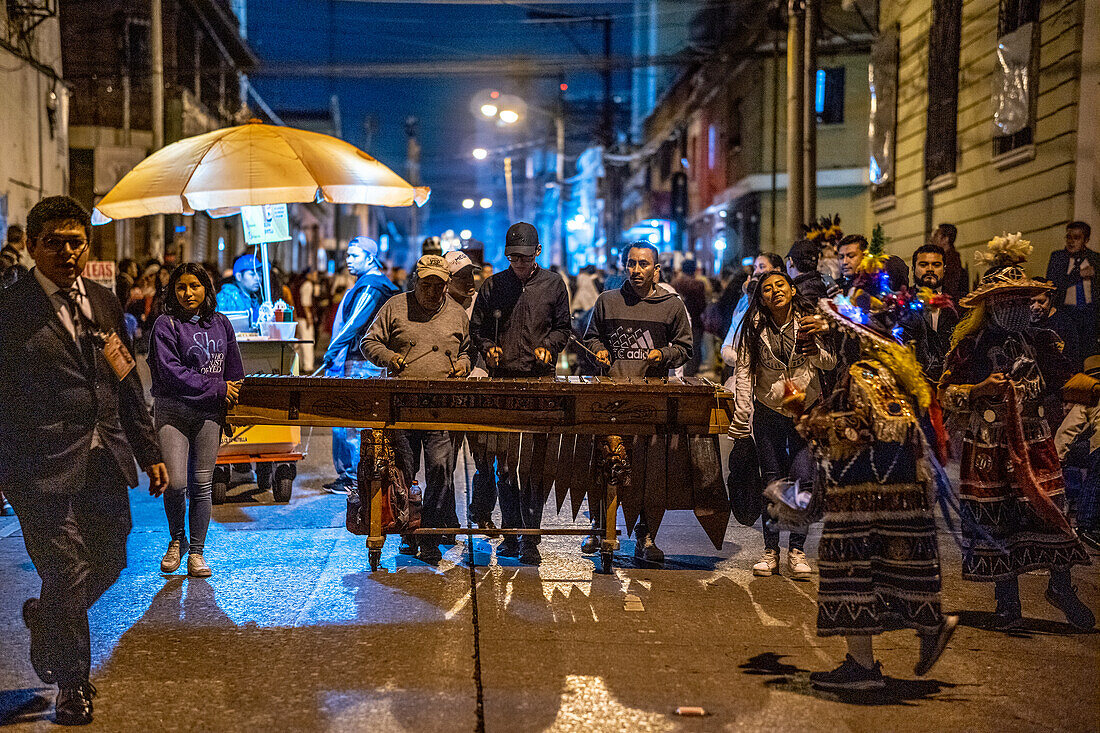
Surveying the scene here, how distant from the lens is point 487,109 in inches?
1238

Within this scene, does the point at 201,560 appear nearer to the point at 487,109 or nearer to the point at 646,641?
the point at 646,641

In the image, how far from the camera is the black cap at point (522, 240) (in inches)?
279

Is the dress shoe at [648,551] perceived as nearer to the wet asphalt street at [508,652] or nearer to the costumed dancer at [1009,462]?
the wet asphalt street at [508,652]

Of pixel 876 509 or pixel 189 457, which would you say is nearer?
pixel 876 509

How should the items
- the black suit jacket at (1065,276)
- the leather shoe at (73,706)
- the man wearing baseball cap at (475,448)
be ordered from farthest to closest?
the black suit jacket at (1065,276)
the man wearing baseball cap at (475,448)
the leather shoe at (73,706)

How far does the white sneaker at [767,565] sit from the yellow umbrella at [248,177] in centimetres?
469

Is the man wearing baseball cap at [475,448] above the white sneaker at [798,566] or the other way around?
above

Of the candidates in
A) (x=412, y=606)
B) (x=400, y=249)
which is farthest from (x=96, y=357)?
(x=400, y=249)

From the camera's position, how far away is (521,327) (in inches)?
282

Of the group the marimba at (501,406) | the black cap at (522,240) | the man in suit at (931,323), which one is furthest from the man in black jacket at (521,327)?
the man in suit at (931,323)

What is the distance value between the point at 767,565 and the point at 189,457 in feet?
11.6

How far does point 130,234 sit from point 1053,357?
96.6 ft

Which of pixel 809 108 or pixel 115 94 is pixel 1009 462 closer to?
pixel 809 108

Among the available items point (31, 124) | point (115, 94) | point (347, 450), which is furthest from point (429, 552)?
point (115, 94)
